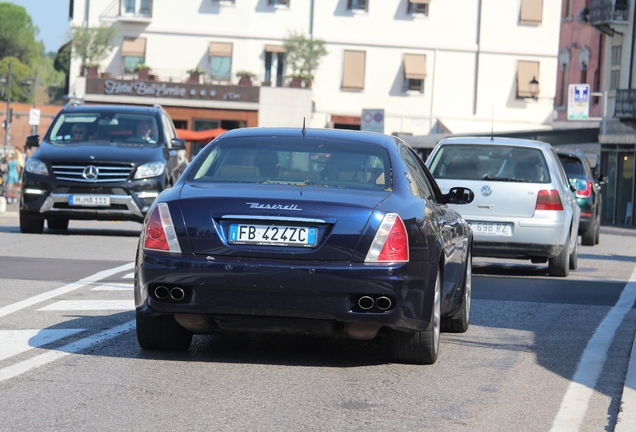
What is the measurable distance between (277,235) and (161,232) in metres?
0.68

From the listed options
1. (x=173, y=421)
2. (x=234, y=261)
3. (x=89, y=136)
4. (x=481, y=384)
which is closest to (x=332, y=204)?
(x=234, y=261)

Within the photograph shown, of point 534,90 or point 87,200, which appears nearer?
point 87,200

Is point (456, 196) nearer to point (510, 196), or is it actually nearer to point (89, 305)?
point (89, 305)

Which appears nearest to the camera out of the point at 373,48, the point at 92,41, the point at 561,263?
the point at 561,263

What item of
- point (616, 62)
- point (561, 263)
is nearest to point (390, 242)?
point (561, 263)

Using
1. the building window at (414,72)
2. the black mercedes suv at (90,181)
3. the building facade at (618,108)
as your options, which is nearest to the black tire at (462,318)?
the black mercedes suv at (90,181)

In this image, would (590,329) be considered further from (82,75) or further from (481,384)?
(82,75)

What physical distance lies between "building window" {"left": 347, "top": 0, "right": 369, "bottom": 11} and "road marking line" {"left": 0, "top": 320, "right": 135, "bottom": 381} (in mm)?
57265

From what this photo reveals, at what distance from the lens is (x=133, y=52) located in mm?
64500

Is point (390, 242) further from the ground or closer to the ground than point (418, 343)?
further from the ground

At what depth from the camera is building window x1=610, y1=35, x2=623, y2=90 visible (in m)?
50.2

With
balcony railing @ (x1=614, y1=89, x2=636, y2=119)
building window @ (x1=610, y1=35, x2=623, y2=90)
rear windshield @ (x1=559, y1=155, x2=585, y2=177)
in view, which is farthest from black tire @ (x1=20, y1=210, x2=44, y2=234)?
building window @ (x1=610, y1=35, x2=623, y2=90)

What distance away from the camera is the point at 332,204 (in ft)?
23.5

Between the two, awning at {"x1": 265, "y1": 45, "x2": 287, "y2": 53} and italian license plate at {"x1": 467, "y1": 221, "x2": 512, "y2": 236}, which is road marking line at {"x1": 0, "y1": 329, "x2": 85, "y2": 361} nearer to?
italian license plate at {"x1": 467, "y1": 221, "x2": 512, "y2": 236}
